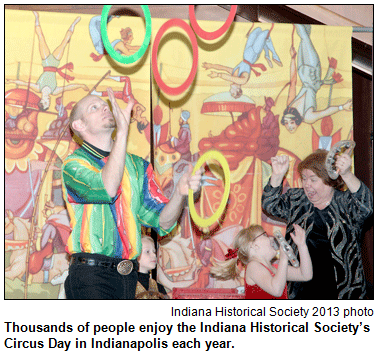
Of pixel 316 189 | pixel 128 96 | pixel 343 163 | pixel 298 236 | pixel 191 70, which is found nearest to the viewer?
pixel 191 70

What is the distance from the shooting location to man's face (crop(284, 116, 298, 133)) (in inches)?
124

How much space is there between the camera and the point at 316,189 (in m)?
2.93

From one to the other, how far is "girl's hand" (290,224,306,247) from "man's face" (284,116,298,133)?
64 cm

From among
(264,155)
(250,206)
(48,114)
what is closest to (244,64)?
(264,155)

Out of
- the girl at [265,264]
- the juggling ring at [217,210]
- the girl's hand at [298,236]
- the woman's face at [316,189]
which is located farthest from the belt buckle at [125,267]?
the woman's face at [316,189]

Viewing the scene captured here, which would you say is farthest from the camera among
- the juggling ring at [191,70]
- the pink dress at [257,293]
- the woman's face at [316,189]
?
the woman's face at [316,189]

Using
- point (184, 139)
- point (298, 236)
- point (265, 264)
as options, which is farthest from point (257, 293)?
point (184, 139)

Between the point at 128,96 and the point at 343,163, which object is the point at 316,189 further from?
the point at 128,96

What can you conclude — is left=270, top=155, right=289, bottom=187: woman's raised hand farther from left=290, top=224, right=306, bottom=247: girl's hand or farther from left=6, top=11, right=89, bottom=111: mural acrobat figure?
left=6, top=11, right=89, bottom=111: mural acrobat figure

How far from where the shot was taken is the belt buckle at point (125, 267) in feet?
6.86

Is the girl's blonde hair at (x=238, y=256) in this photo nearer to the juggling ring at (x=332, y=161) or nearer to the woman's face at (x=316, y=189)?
the woman's face at (x=316, y=189)

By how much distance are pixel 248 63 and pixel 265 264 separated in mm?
1240

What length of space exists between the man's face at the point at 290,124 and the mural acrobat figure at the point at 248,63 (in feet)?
1.07

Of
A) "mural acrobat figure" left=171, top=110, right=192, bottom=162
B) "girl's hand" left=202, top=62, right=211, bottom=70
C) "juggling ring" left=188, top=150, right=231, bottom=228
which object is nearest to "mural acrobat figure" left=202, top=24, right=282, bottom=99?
"girl's hand" left=202, top=62, right=211, bottom=70
